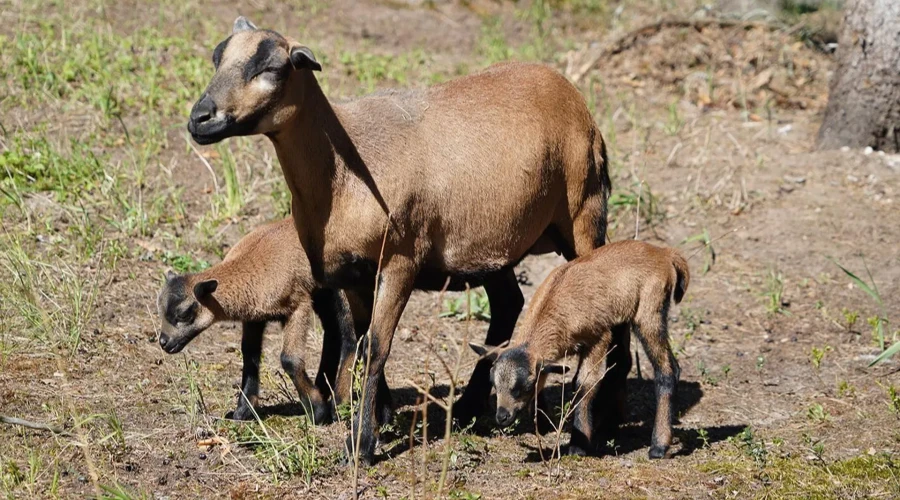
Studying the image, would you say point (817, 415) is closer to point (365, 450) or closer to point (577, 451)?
point (577, 451)

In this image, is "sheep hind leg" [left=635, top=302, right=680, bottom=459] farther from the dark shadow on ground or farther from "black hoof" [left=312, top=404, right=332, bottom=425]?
"black hoof" [left=312, top=404, right=332, bottom=425]

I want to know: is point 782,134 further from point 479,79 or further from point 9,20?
point 9,20

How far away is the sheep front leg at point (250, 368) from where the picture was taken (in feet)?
23.2

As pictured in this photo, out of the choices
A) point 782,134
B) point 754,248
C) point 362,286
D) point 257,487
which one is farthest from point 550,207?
point 782,134

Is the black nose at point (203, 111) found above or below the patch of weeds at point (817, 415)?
above

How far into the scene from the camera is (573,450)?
Answer: 6.75 m

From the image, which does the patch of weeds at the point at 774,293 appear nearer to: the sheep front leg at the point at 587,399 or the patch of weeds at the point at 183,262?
the sheep front leg at the point at 587,399

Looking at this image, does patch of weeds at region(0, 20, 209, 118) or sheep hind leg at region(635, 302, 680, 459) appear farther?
patch of weeds at region(0, 20, 209, 118)

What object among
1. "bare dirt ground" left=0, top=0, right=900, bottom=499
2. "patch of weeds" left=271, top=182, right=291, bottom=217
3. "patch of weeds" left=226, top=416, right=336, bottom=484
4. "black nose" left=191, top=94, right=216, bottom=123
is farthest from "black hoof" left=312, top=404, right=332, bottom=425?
"patch of weeds" left=271, top=182, right=291, bottom=217

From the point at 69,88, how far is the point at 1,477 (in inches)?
237

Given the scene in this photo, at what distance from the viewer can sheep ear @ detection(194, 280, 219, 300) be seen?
6.95 metres

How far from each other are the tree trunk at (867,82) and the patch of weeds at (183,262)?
240 inches

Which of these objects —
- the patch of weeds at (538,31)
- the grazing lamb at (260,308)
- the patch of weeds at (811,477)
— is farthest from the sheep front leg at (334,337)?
the patch of weeds at (538,31)

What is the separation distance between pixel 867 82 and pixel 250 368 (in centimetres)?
651
